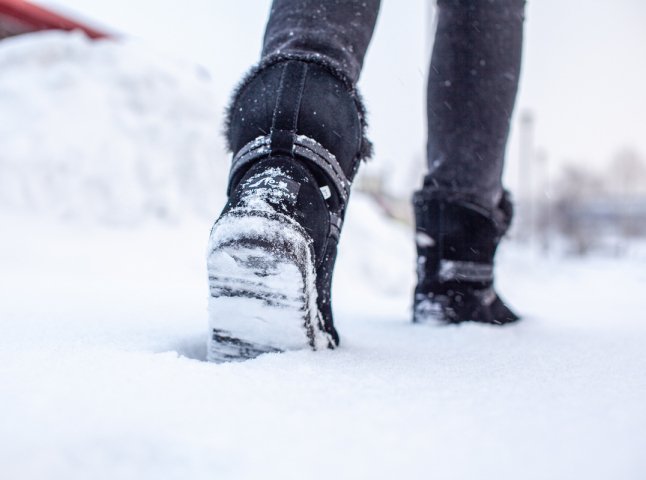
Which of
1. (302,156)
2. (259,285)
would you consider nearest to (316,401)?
(259,285)

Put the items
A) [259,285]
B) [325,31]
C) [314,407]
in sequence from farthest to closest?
[325,31] → [259,285] → [314,407]

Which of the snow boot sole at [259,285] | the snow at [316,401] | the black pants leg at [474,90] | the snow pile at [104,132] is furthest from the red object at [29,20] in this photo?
the snow boot sole at [259,285]

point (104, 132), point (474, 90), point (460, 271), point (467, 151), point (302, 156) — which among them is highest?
point (104, 132)

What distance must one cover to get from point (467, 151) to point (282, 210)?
1.66ft

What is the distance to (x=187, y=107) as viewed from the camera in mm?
3016

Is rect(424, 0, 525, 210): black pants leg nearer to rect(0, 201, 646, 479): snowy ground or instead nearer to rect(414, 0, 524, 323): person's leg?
rect(414, 0, 524, 323): person's leg

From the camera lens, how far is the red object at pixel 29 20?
138 inches

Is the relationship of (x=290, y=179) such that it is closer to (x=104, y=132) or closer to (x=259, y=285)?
(x=259, y=285)

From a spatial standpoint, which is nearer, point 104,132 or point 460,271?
point 460,271

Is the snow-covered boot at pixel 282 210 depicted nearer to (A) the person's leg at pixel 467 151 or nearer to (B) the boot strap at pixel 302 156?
(B) the boot strap at pixel 302 156

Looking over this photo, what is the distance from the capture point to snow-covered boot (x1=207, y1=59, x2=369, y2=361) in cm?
53

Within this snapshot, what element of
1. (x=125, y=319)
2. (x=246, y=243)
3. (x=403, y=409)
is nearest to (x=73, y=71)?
(x=125, y=319)

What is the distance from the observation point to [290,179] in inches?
22.6

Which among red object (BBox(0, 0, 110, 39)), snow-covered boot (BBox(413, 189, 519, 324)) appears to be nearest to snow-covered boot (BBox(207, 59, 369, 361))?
snow-covered boot (BBox(413, 189, 519, 324))
